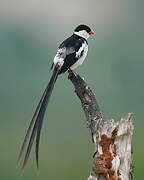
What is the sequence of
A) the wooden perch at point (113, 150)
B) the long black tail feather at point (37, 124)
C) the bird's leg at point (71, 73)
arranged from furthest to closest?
the bird's leg at point (71, 73)
the long black tail feather at point (37, 124)
the wooden perch at point (113, 150)

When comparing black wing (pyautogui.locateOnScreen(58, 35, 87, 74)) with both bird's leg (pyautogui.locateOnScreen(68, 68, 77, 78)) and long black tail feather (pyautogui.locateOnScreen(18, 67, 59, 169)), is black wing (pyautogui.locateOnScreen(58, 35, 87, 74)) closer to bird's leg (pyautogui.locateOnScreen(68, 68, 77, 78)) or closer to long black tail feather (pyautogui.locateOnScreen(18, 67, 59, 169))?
bird's leg (pyautogui.locateOnScreen(68, 68, 77, 78))

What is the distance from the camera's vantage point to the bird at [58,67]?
544cm

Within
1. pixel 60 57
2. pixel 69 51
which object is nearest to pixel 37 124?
pixel 60 57

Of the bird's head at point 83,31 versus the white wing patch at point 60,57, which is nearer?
the white wing patch at point 60,57

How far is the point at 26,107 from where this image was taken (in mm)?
18875

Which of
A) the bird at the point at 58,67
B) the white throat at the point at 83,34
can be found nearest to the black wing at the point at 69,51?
the bird at the point at 58,67

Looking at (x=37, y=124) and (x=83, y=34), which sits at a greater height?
(x=83, y=34)

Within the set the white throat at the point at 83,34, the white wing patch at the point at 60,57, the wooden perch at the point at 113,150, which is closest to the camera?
the wooden perch at the point at 113,150

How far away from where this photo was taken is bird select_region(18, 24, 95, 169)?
5.44 metres

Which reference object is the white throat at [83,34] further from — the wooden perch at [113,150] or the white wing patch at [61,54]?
the wooden perch at [113,150]

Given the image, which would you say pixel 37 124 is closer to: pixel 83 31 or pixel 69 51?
pixel 69 51

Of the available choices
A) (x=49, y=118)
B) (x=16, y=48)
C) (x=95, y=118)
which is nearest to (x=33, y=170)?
(x=49, y=118)

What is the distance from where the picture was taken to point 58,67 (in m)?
6.29

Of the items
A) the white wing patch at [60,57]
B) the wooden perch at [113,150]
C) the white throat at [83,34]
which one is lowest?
the wooden perch at [113,150]
